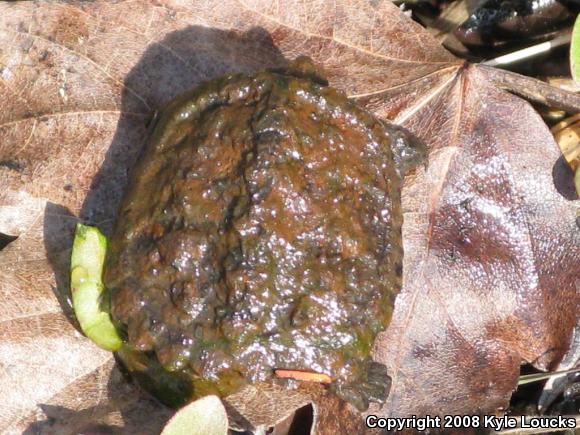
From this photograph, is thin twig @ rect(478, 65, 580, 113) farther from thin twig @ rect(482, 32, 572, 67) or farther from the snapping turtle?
the snapping turtle

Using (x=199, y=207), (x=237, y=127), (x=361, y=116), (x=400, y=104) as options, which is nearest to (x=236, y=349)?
(x=199, y=207)

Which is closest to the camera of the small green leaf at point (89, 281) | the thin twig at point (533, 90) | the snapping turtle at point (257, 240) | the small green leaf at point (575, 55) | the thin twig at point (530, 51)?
the snapping turtle at point (257, 240)

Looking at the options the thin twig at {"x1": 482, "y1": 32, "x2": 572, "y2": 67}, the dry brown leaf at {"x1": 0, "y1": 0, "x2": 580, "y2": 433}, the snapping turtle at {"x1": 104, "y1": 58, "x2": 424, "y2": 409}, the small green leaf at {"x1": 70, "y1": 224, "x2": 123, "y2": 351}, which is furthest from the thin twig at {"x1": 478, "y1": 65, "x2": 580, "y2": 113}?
the small green leaf at {"x1": 70, "y1": 224, "x2": 123, "y2": 351}

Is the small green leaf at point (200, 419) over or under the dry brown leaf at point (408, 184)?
under

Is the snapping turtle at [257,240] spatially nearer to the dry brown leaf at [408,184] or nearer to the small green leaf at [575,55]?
the dry brown leaf at [408,184]

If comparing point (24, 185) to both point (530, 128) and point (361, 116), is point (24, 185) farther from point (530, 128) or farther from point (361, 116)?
point (530, 128)

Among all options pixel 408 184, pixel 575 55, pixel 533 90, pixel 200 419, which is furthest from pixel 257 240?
pixel 575 55

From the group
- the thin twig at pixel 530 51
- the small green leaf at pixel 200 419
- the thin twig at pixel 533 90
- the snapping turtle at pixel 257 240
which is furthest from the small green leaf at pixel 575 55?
the small green leaf at pixel 200 419
